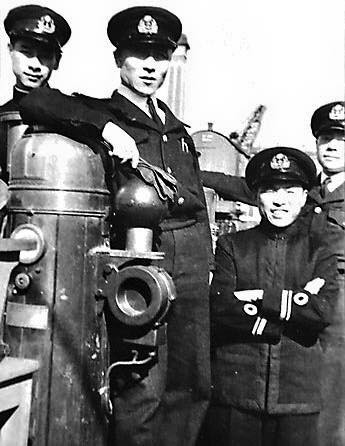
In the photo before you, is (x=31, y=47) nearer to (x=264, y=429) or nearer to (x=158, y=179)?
(x=158, y=179)

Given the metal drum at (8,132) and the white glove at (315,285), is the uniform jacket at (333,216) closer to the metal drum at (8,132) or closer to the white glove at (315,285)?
the white glove at (315,285)

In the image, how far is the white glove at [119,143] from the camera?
6.88ft

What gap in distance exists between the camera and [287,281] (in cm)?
256

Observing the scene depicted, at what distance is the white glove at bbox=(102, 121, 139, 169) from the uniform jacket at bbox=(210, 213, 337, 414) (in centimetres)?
76

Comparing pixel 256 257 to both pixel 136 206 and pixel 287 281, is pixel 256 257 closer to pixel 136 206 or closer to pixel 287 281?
pixel 287 281

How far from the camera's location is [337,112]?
3.45 metres

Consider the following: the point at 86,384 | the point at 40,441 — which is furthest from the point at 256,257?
the point at 40,441

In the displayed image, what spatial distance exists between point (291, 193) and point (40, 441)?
55.7 inches

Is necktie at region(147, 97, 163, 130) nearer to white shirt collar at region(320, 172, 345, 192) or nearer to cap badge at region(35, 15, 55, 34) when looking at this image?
cap badge at region(35, 15, 55, 34)

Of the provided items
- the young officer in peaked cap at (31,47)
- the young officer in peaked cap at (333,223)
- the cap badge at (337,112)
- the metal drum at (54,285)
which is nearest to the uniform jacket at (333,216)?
the young officer in peaked cap at (333,223)

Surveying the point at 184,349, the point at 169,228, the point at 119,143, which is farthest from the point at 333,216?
the point at 119,143

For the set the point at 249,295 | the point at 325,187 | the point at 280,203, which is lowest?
the point at 249,295

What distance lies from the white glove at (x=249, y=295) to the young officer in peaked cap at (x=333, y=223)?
500mm

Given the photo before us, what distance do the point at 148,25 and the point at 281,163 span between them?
81 cm
